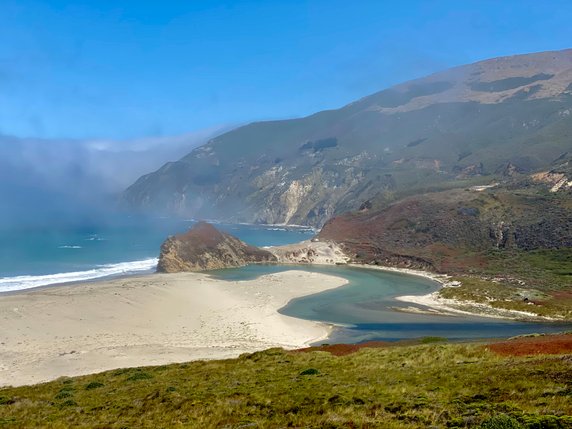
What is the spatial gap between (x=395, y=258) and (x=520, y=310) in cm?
5093

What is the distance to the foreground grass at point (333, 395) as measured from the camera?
12.6 meters

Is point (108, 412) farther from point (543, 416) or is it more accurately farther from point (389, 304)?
point (389, 304)

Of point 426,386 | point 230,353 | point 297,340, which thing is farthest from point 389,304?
point 426,386

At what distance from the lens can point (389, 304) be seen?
70.1 metres

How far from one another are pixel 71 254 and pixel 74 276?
1446 inches

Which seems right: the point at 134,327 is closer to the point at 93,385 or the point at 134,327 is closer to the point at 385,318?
the point at 93,385

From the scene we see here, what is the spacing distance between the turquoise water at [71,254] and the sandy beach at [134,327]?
19381 mm

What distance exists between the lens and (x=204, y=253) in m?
117

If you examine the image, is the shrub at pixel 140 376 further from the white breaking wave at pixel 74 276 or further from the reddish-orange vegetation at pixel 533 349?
the white breaking wave at pixel 74 276

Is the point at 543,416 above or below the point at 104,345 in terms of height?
above

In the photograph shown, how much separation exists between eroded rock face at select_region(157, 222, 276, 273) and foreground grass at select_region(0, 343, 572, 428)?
8076 centimetres

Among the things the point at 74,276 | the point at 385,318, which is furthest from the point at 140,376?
the point at 74,276

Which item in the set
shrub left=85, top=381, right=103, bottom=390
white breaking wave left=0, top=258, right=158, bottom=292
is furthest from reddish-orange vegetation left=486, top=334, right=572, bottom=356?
white breaking wave left=0, top=258, right=158, bottom=292

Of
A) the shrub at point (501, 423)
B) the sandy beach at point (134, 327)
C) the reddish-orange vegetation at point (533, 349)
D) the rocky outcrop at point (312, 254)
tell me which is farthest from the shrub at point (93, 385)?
the rocky outcrop at point (312, 254)
